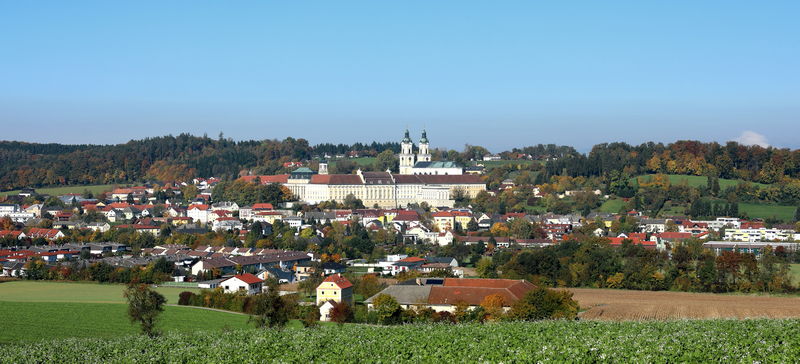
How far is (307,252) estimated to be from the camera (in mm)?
58156

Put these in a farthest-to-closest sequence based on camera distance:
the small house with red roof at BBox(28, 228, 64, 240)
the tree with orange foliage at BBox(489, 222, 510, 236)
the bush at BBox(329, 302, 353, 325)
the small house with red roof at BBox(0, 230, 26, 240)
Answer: the tree with orange foliage at BBox(489, 222, 510, 236) → the small house with red roof at BBox(28, 228, 64, 240) → the small house with red roof at BBox(0, 230, 26, 240) → the bush at BBox(329, 302, 353, 325)

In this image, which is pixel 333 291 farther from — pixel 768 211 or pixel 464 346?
pixel 768 211

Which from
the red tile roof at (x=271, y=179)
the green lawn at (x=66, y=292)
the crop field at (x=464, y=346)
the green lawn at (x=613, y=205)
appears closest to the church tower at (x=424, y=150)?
the red tile roof at (x=271, y=179)

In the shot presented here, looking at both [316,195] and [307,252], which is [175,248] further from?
[316,195]

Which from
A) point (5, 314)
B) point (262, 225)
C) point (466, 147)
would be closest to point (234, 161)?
point (466, 147)

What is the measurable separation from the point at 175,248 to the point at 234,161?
68035mm

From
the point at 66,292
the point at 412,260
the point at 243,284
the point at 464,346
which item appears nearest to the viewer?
the point at 464,346

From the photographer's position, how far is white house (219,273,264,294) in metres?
41.0

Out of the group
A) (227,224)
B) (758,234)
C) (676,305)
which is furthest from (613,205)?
(676,305)

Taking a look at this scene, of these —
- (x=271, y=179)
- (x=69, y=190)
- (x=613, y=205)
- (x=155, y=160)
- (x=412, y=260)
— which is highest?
(x=155, y=160)

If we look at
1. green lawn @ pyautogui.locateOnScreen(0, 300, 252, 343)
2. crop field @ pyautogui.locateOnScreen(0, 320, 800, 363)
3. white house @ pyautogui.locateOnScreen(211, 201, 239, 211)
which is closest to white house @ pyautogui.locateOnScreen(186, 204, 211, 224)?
white house @ pyautogui.locateOnScreen(211, 201, 239, 211)

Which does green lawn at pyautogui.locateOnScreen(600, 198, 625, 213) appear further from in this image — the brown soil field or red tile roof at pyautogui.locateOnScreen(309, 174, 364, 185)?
the brown soil field

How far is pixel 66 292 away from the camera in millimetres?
40250

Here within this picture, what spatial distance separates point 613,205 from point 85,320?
5841 cm
